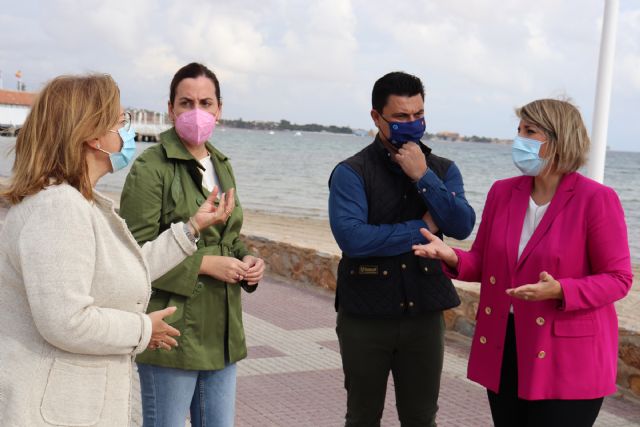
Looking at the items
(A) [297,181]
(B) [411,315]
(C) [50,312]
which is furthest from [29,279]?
(A) [297,181]

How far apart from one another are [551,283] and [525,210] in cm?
41

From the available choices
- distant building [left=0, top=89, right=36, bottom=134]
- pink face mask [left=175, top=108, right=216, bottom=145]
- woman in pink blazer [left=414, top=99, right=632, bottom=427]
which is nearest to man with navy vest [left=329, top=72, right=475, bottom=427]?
→ woman in pink blazer [left=414, top=99, right=632, bottom=427]

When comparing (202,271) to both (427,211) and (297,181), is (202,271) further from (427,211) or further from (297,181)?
(297,181)

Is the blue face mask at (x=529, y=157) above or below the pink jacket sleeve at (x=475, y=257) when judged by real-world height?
above

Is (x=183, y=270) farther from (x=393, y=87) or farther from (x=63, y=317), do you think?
(x=393, y=87)

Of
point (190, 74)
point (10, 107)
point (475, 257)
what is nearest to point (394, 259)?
point (475, 257)

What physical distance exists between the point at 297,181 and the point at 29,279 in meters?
47.1

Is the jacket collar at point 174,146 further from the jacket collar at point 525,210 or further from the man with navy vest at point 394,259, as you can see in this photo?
the jacket collar at point 525,210

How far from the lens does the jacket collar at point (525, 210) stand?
3.11 metres

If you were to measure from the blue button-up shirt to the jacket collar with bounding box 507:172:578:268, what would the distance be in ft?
0.87

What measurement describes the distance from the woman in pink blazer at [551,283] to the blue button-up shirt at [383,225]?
0.14m

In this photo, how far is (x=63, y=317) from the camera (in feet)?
7.28

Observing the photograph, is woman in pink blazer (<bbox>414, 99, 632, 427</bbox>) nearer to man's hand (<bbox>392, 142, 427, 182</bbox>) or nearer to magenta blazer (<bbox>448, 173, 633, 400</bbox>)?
magenta blazer (<bbox>448, 173, 633, 400</bbox>)

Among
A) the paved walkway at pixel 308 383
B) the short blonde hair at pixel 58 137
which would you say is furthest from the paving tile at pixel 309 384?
the short blonde hair at pixel 58 137
